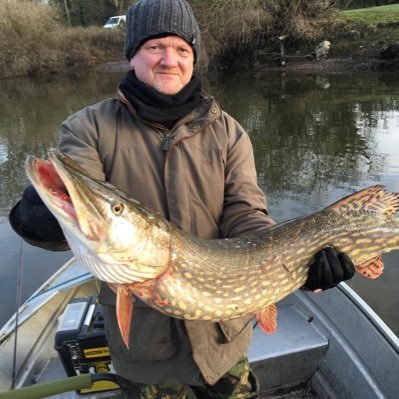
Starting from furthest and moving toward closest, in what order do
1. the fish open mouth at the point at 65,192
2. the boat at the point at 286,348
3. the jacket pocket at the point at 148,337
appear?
the boat at the point at 286,348 < the jacket pocket at the point at 148,337 < the fish open mouth at the point at 65,192

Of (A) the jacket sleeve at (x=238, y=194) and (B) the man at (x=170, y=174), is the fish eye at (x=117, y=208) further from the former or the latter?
(A) the jacket sleeve at (x=238, y=194)

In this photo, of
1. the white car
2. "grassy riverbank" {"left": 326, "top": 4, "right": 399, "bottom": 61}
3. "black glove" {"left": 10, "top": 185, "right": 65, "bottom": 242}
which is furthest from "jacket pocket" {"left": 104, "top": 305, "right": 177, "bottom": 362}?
the white car

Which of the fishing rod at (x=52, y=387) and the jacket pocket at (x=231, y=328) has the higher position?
the jacket pocket at (x=231, y=328)

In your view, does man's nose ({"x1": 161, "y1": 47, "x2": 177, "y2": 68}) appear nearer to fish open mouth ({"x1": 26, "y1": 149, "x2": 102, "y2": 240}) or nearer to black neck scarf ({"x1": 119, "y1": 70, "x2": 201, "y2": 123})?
black neck scarf ({"x1": 119, "y1": 70, "x2": 201, "y2": 123})

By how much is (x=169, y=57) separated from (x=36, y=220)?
814 mm

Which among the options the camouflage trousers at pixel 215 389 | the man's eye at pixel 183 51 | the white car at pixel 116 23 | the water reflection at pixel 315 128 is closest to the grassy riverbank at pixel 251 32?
the water reflection at pixel 315 128

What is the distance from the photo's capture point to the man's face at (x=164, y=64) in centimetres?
170

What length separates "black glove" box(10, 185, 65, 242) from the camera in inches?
57.2

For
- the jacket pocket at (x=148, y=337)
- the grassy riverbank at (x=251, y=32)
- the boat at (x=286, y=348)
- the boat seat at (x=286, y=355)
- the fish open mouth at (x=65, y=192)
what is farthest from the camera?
the grassy riverbank at (x=251, y=32)

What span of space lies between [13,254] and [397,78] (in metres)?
15.2

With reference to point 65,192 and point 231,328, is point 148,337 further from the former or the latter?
point 65,192

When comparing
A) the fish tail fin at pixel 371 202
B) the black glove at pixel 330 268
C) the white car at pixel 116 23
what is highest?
the white car at pixel 116 23

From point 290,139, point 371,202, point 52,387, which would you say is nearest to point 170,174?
point 371,202

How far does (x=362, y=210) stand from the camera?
1.87m
